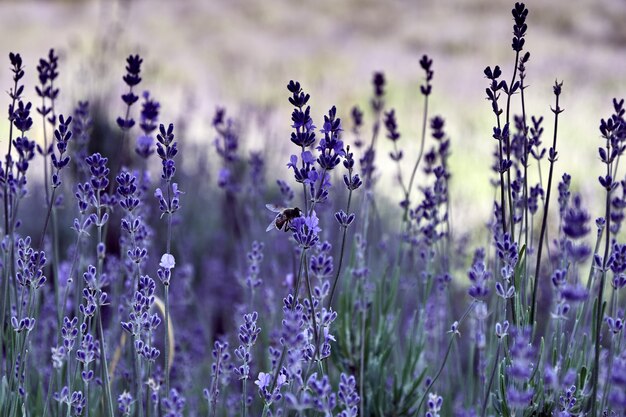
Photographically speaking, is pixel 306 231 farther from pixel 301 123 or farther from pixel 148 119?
pixel 148 119

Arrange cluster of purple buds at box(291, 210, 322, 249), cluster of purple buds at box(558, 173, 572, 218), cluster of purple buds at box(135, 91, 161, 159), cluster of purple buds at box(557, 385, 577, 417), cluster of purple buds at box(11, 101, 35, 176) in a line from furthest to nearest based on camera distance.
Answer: cluster of purple buds at box(135, 91, 161, 159) → cluster of purple buds at box(558, 173, 572, 218) → cluster of purple buds at box(11, 101, 35, 176) → cluster of purple buds at box(557, 385, 577, 417) → cluster of purple buds at box(291, 210, 322, 249)

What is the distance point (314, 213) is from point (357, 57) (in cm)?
919

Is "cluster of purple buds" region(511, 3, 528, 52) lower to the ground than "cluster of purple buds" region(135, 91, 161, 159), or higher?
lower

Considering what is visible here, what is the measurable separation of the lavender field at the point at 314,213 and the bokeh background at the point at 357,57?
1.6 inches

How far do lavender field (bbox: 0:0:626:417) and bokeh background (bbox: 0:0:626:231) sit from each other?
0.04 meters

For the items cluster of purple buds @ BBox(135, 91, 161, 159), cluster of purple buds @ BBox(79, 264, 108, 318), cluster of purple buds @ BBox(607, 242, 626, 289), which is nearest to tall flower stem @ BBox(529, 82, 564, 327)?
cluster of purple buds @ BBox(607, 242, 626, 289)

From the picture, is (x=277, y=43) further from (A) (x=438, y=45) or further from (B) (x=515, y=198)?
(B) (x=515, y=198)

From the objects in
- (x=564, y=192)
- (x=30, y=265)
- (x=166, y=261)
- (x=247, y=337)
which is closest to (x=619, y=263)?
(x=564, y=192)

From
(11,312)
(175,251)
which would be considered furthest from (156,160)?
(11,312)

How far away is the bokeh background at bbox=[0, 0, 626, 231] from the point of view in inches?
299

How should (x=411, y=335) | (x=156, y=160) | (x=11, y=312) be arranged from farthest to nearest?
(x=156, y=160) < (x=411, y=335) < (x=11, y=312)

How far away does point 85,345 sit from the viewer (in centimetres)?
149

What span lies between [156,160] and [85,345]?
5.09 m

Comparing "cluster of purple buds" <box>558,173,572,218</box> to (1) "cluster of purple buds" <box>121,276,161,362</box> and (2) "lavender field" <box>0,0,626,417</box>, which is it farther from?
(1) "cluster of purple buds" <box>121,276,161,362</box>
